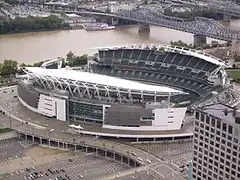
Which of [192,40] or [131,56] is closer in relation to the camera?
[131,56]

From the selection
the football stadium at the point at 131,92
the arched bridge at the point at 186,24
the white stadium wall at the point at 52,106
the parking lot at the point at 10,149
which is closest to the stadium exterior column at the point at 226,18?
the arched bridge at the point at 186,24

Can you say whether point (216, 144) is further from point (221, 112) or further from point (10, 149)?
point (10, 149)

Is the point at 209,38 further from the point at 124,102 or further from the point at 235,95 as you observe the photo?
the point at 124,102

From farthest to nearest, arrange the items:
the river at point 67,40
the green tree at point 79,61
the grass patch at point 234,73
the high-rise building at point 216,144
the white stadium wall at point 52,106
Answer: the river at point 67,40
the green tree at point 79,61
the grass patch at point 234,73
the white stadium wall at point 52,106
the high-rise building at point 216,144

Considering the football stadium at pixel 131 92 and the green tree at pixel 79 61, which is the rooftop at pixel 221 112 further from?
the green tree at pixel 79 61

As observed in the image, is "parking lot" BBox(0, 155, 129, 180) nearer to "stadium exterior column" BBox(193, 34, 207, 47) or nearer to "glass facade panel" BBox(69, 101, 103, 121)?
"glass facade panel" BBox(69, 101, 103, 121)

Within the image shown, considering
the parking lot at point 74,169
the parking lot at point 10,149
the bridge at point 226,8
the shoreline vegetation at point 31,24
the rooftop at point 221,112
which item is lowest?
the parking lot at point 74,169

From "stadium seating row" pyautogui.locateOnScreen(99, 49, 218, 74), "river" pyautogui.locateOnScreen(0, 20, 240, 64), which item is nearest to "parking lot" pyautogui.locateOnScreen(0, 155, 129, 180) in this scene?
"stadium seating row" pyautogui.locateOnScreen(99, 49, 218, 74)

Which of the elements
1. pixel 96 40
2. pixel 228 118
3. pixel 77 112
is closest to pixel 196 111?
pixel 228 118
